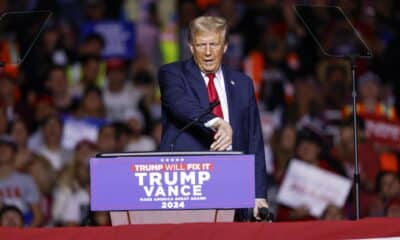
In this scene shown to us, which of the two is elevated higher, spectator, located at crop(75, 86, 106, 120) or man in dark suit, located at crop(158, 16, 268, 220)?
man in dark suit, located at crop(158, 16, 268, 220)

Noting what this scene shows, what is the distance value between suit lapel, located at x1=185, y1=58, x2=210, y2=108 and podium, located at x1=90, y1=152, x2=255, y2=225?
2.76 feet

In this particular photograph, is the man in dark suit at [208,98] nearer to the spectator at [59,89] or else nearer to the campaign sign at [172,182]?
the campaign sign at [172,182]

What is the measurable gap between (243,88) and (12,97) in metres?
5.58

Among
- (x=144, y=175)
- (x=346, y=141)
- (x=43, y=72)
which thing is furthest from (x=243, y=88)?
(x=43, y=72)

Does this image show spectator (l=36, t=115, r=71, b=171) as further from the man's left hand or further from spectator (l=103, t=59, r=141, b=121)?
the man's left hand

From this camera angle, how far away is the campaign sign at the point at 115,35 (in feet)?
48.8

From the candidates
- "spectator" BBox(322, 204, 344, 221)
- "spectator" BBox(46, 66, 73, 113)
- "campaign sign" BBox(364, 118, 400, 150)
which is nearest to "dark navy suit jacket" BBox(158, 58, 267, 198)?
"spectator" BBox(322, 204, 344, 221)

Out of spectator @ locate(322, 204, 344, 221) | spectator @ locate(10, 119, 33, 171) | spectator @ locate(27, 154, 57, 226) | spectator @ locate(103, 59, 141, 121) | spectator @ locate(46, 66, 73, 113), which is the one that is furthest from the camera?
spectator @ locate(103, 59, 141, 121)

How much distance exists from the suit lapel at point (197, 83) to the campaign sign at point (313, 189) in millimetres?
3904

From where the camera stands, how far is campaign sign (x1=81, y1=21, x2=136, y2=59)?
14.9 meters

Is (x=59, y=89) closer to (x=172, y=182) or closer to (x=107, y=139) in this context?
(x=107, y=139)

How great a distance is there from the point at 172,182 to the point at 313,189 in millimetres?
4727

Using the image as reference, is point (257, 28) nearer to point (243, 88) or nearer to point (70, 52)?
point (70, 52)

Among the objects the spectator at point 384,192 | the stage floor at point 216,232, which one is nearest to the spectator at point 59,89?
the spectator at point 384,192
